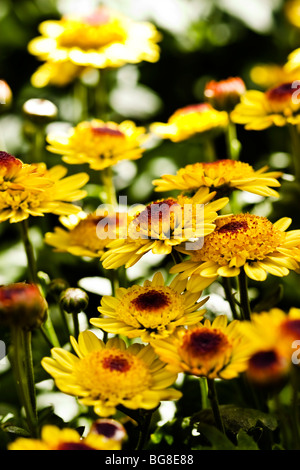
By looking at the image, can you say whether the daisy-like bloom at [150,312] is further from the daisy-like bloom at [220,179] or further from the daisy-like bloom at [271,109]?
the daisy-like bloom at [271,109]

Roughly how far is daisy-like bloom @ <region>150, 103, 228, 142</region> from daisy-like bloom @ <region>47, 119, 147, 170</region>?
0.09 m

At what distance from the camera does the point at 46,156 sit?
1.80 metres

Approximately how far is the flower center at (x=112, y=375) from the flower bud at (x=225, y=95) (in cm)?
64

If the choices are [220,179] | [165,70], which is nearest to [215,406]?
[220,179]

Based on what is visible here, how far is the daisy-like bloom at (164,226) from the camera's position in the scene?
99 cm

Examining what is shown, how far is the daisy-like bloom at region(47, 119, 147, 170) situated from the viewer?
132 centimetres

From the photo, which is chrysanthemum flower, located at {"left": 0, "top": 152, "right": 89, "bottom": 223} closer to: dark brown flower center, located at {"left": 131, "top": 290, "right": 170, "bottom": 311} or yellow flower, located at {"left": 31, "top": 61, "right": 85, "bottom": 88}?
dark brown flower center, located at {"left": 131, "top": 290, "right": 170, "bottom": 311}

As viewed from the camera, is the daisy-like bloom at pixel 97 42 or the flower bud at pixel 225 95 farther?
the daisy-like bloom at pixel 97 42

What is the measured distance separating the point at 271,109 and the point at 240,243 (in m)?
0.49

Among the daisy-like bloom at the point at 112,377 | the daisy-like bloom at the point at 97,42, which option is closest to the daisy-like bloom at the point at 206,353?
the daisy-like bloom at the point at 112,377

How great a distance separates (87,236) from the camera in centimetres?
120

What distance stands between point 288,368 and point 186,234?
0.28 m
